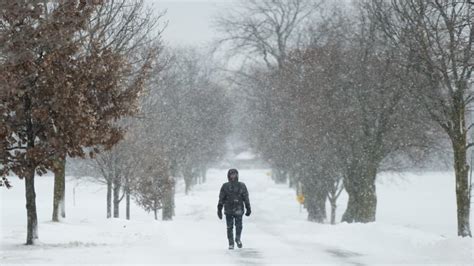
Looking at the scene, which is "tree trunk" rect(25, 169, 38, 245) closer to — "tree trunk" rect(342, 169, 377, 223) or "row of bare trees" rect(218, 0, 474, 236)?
"row of bare trees" rect(218, 0, 474, 236)

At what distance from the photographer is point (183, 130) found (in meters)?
43.3

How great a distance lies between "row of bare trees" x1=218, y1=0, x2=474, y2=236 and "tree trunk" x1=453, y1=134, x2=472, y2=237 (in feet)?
0.08

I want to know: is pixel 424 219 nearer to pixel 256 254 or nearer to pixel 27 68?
pixel 256 254

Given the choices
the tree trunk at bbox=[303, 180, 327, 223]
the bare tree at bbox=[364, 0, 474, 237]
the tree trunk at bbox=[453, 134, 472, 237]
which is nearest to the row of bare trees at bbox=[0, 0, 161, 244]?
the bare tree at bbox=[364, 0, 474, 237]

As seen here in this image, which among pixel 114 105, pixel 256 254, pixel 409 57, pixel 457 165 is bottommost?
pixel 256 254

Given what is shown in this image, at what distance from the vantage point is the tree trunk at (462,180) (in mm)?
17438

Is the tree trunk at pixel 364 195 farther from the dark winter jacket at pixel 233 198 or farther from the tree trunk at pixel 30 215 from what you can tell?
the tree trunk at pixel 30 215

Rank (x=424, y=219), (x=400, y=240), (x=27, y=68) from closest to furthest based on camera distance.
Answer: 1. (x=27, y=68)
2. (x=400, y=240)
3. (x=424, y=219)

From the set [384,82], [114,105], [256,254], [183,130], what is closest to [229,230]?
[256,254]

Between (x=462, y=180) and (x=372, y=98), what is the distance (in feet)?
26.7

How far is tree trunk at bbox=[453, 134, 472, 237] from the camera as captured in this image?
17438mm

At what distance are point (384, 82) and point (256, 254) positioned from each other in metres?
12.4

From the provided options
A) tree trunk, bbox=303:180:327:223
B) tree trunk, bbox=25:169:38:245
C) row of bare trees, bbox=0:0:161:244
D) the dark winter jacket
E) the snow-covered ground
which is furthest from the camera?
tree trunk, bbox=303:180:327:223

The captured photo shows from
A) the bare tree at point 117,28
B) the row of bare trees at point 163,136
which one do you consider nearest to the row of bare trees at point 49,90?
the row of bare trees at point 163,136
